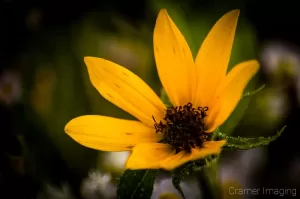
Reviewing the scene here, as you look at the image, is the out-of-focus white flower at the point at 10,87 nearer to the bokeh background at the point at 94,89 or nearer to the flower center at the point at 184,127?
the bokeh background at the point at 94,89

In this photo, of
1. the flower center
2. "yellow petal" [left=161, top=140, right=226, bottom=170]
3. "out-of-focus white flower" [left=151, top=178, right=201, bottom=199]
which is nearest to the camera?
"yellow petal" [left=161, top=140, right=226, bottom=170]

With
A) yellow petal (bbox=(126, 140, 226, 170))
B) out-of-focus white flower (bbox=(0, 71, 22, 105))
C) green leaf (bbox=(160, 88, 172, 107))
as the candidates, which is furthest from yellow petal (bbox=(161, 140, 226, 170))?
out-of-focus white flower (bbox=(0, 71, 22, 105))

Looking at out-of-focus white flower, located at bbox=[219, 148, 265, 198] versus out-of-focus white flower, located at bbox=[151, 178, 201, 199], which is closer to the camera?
out-of-focus white flower, located at bbox=[151, 178, 201, 199]

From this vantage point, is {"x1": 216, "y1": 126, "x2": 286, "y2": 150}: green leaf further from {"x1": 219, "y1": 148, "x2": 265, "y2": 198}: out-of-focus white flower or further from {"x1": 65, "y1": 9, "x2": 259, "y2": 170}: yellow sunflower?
{"x1": 219, "y1": 148, "x2": 265, "y2": 198}: out-of-focus white flower

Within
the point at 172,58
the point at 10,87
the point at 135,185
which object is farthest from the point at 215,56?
the point at 10,87

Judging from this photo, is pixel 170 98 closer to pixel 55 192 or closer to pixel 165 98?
pixel 165 98

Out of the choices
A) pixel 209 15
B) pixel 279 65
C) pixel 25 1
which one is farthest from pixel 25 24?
pixel 279 65
